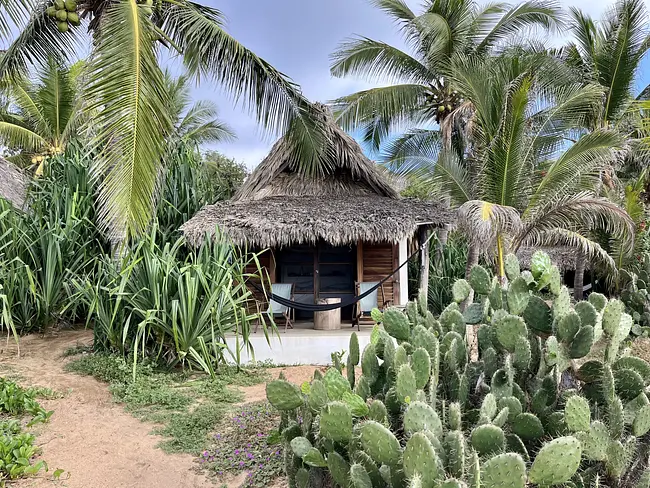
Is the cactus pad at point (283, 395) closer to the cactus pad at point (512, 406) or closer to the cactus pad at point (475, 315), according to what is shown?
the cactus pad at point (512, 406)

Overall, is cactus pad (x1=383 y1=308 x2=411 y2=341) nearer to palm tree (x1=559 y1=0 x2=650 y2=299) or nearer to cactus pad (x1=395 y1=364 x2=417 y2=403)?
cactus pad (x1=395 y1=364 x2=417 y2=403)

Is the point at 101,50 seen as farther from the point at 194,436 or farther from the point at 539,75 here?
the point at 539,75

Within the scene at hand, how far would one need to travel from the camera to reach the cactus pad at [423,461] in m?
1.18

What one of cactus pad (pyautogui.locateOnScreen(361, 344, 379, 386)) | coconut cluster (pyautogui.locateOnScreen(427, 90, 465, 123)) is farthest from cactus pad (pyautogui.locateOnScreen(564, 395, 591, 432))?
coconut cluster (pyautogui.locateOnScreen(427, 90, 465, 123))

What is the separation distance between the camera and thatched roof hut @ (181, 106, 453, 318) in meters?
6.37

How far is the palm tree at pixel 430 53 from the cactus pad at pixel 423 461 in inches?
374

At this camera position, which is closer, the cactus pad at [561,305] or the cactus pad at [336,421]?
the cactus pad at [336,421]

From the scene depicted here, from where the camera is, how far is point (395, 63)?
430 inches

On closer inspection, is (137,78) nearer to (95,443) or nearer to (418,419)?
(95,443)

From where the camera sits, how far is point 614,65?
9.28 meters

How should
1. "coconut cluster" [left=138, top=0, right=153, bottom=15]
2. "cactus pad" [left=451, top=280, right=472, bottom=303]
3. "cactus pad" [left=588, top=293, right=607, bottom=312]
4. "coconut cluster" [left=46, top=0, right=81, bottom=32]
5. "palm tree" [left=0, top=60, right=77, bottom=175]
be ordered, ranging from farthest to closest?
1. "palm tree" [left=0, top=60, right=77, bottom=175]
2. "coconut cluster" [left=46, top=0, right=81, bottom=32]
3. "coconut cluster" [left=138, top=0, right=153, bottom=15]
4. "cactus pad" [left=451, top=280, right=472, bottom=303]
5. "cactus pad" [left=588, top=293, right=607, bottom=312]

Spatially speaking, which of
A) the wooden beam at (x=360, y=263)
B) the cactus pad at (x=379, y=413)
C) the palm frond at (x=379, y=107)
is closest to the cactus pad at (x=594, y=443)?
the cactus pad at (x=379, y=413)

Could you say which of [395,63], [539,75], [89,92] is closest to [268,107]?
[89,92]

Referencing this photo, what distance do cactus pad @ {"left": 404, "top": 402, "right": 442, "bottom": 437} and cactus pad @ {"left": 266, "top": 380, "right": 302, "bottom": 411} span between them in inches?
28.2
